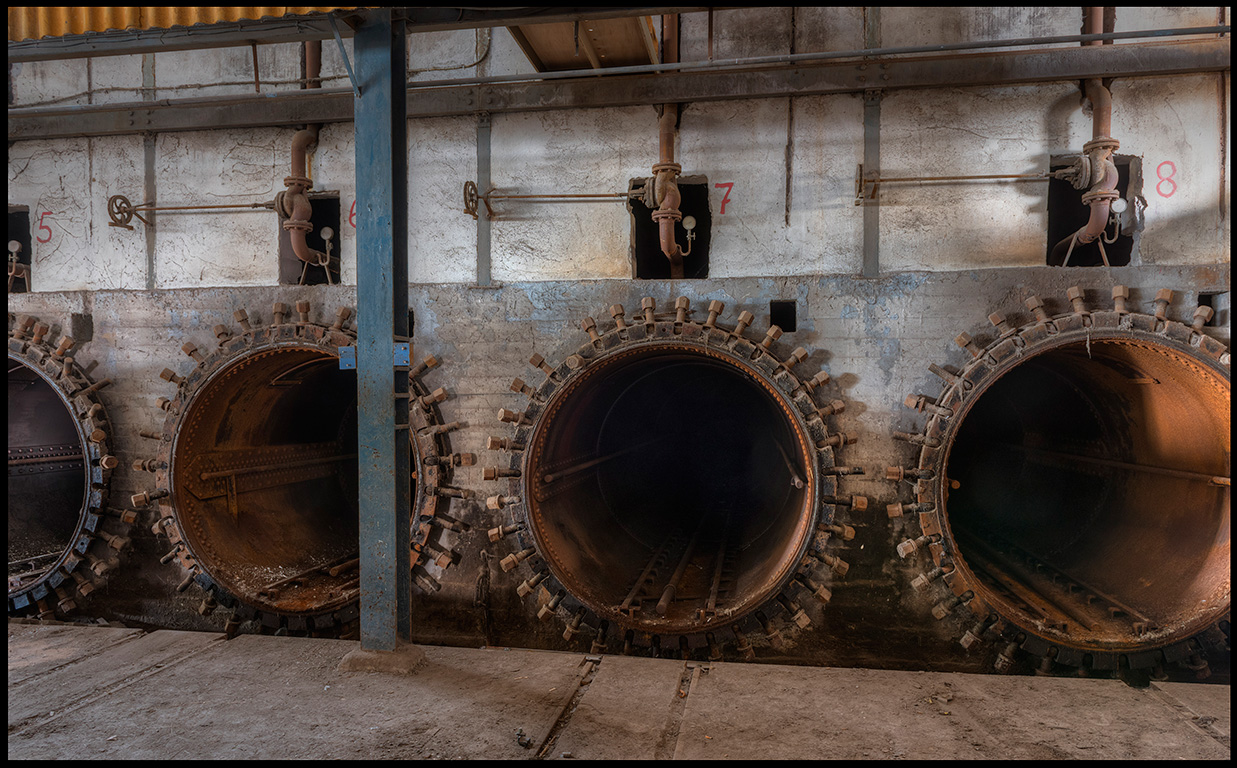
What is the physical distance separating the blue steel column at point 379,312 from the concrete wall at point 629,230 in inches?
50.4

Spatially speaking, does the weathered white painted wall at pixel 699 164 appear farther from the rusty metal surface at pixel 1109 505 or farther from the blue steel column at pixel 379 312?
the blue steel column at pixel 379 312

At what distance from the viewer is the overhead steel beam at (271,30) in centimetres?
405

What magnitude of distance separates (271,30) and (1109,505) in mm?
7742

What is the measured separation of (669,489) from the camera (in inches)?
375

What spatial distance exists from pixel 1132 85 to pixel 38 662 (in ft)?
26.8

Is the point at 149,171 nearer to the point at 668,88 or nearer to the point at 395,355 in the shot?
the point at 395,355

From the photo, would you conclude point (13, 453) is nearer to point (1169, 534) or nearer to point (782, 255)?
point (782, 255)

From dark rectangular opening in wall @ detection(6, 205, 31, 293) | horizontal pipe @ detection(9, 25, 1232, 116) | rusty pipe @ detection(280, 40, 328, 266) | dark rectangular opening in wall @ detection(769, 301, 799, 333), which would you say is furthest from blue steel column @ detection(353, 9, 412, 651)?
dark rectangular opening in wall @ detection(6, 205, 31, 293)

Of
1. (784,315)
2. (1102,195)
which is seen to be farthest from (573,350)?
(1102,195)

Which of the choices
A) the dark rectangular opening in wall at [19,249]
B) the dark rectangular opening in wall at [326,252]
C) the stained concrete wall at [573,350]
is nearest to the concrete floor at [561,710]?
the stained concrete wall at [573,350]

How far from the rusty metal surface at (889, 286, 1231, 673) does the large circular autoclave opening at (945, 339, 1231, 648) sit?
15 millimetres

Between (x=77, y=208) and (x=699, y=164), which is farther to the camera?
(x=77, y=208)

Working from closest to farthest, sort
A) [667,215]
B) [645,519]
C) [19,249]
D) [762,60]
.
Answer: [762,60] < [667,215] < [19,249] < [645,519]

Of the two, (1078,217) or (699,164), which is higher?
(699,164)
